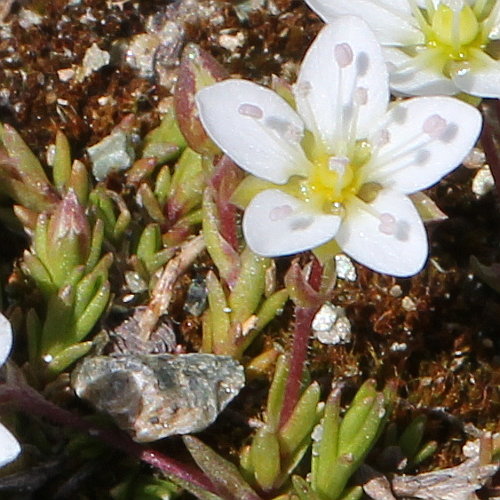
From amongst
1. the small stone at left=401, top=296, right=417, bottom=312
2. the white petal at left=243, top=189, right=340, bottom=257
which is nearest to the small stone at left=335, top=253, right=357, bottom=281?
the small stone at left=401, top=296, right=417, bottom=312

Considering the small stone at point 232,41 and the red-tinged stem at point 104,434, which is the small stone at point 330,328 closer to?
the red-tinged stem at point 104,434

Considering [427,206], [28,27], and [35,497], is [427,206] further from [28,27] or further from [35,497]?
[28,27]

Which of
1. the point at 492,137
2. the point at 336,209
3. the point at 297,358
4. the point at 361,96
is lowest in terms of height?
the point at 297,358

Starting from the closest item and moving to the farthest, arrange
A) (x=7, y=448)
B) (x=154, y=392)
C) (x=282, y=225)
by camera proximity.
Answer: (x=7, y=448)
(x=282, y=225)
(x=154, y=392)

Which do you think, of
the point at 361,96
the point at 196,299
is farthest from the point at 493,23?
the point at 196,299

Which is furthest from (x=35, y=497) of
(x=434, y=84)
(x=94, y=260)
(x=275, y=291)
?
(x=434, y=84)

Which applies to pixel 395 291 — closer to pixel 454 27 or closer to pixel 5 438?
pixel 454 27

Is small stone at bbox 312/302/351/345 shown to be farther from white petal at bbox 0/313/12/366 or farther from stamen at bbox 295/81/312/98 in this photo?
white petal at bbox 0/313/12/366
